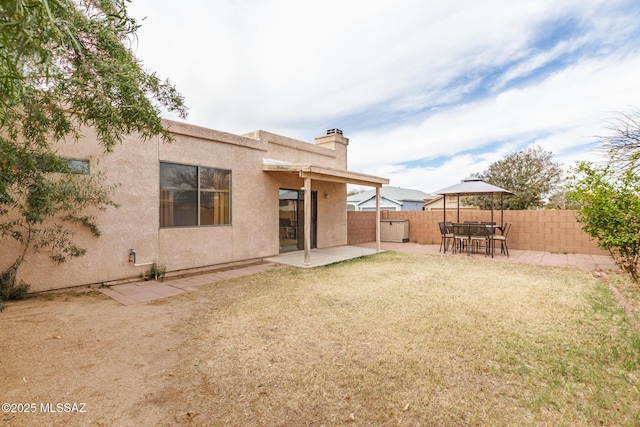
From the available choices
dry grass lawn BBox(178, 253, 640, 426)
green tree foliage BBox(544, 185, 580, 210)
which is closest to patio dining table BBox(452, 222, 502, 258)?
dry grass lawn BBox(178, 253, 640, 426)

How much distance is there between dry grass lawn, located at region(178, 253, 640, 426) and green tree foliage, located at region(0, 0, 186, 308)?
8.76 ft

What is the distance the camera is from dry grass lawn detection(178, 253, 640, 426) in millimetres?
2352

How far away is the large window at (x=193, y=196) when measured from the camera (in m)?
6.96

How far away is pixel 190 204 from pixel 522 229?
1187cm

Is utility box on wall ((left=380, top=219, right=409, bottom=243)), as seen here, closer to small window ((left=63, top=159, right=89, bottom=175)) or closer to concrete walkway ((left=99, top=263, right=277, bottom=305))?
concrete walkway ((left=99, top=263, right=277, bottom=305))

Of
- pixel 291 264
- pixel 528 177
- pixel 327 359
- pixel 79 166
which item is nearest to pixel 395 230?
pixel 291 264

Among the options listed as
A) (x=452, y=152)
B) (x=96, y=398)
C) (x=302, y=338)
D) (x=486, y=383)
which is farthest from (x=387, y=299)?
(x=452, y=152)

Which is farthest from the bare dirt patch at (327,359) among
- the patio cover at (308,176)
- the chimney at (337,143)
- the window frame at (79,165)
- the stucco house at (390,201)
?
the stucco house at (390,201)

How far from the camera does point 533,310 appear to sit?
477 cm

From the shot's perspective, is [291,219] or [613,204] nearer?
[613,204]

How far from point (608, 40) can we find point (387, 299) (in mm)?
9514

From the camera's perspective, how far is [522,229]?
38.3ft

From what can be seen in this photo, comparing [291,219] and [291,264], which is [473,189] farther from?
[291,264]

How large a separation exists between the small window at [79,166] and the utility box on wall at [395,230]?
39.5ft
